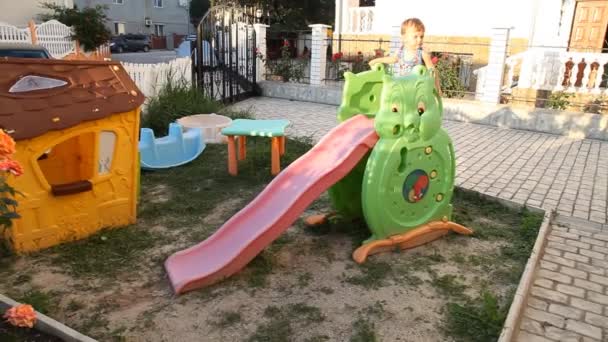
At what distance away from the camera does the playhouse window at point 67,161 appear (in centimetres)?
448

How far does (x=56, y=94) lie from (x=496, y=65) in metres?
9.05

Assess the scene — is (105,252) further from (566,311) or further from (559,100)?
(559,100)

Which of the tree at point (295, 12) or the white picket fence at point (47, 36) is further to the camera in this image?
the tree at point (295, 12)

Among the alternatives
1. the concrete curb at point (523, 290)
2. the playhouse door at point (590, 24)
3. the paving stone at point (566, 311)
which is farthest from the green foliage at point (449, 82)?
the paving stone at point (566, 311)

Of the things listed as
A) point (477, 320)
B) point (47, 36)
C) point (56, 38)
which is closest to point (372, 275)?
point (477, 320)

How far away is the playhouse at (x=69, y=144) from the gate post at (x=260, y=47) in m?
9.41

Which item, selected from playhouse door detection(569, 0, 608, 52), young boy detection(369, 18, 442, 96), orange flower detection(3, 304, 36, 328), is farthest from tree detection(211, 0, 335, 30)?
orange flower detection(3, 304, 36, 328)

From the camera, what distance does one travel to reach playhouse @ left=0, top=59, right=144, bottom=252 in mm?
3635

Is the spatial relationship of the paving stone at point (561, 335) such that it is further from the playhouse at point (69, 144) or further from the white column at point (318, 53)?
the white column at point (318, 53)

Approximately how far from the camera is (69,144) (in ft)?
14.9

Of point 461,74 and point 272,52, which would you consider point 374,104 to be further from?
point 272,52

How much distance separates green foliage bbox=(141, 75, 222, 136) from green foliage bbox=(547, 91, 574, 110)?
7.04 meters

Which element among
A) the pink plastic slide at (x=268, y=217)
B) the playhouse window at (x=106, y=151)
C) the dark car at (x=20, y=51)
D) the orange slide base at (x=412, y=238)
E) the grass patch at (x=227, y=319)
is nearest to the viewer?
the grass patch at (x=227, y=319)

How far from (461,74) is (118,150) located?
1132cm
